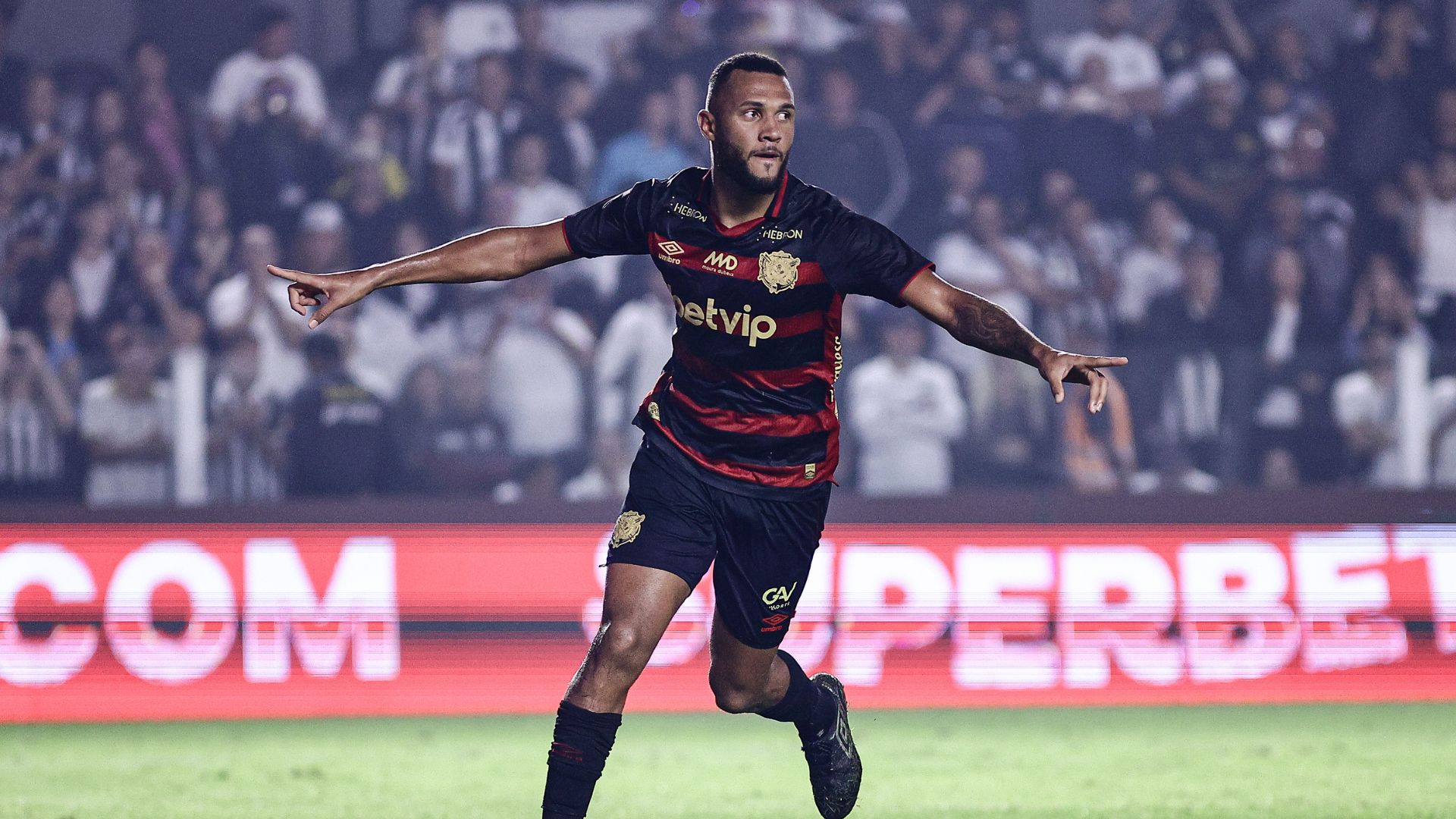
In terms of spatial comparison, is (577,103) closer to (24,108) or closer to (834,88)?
(834,88)

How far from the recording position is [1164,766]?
6648 mm

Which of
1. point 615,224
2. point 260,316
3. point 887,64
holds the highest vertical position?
point 887,64

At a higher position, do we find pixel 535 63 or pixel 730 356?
pixel 535 63

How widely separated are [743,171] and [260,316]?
5730mm

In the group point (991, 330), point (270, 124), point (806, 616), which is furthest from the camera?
point (270, 124)

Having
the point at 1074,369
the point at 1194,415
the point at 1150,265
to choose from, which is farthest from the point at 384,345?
the point at 1074,369

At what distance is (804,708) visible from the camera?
5.25m

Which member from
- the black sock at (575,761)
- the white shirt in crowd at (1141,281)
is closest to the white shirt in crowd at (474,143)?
the white shirt in crowd at (1141,281)

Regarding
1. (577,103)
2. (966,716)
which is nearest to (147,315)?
(577,103)

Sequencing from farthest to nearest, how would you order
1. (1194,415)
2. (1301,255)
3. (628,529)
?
1. (1301,255)
2. (1194,415)
3. (628,529)

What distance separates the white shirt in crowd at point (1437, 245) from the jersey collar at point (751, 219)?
680cm

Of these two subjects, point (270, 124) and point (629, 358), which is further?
point (270, 124)

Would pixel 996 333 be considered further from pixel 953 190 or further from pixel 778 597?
pixel 953 190

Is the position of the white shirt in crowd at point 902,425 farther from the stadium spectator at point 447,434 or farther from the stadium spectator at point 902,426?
the stadium spectator at point 447,434
